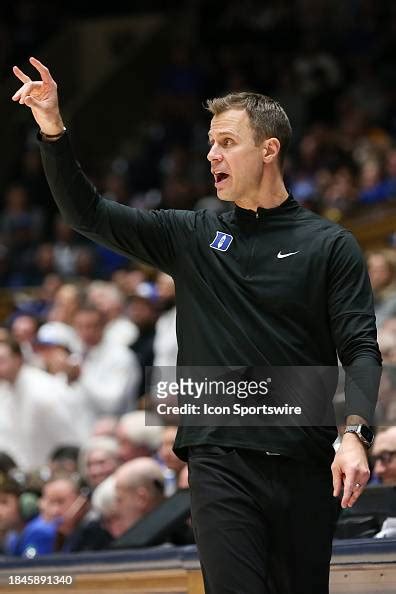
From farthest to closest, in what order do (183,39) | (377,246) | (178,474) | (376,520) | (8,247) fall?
(183,39)
(8,247)
(377,246)
(178,474)
(376,520)

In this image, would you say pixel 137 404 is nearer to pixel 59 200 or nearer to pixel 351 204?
pixel 351 204

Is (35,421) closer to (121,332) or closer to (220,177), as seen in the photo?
(121,332)

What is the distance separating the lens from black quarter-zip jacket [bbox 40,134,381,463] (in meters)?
3.26

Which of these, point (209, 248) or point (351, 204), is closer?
point (209, 248)

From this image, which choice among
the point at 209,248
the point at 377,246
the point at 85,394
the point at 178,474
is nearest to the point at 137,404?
the point at 85,394

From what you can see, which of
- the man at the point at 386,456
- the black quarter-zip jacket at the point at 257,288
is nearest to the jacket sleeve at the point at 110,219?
the black quarter-zip jacket at the point at 257,288

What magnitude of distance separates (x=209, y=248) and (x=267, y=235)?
165 mm

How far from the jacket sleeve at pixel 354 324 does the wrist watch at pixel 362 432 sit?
0.03 m

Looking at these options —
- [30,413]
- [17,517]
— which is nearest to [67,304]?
[30,413]

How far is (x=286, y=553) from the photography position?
3.19m

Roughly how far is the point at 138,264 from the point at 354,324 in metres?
9.30

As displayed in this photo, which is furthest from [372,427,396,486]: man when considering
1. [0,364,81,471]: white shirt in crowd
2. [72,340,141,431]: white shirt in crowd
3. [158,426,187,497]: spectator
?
[72,340,141,431]: white shirt in crowd

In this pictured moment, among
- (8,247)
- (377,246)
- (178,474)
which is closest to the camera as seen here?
(178,474)

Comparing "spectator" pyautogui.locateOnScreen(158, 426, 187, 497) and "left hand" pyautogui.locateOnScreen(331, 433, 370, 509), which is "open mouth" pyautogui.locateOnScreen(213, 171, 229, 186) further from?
"spectator" pyautogui.locateOnScreen(158, 426, 187, 497)
